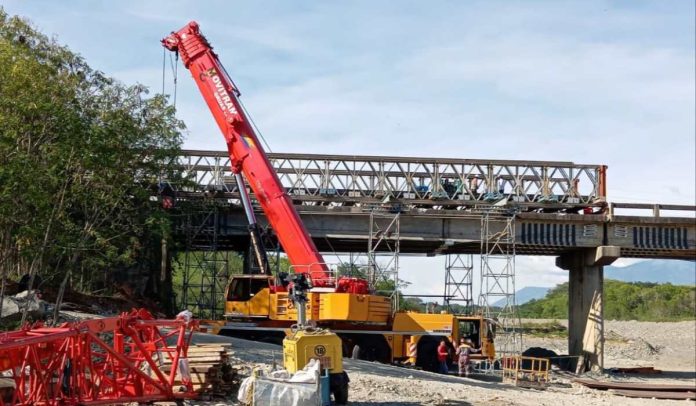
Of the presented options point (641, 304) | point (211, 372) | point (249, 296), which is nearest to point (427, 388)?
point (211, 372)

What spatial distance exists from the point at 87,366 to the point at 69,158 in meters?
11.5

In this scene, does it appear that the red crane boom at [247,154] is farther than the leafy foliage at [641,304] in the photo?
No

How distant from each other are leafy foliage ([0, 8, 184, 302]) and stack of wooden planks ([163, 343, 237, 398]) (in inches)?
317

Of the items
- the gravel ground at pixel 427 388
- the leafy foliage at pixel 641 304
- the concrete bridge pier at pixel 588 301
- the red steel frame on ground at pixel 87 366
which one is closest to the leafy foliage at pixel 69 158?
the gravel ground at pixel 427 388

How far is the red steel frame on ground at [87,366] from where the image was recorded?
16422 mm

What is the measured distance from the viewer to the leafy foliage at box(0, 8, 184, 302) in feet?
84.7

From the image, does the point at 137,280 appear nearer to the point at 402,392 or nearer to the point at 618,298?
the point at 402,392

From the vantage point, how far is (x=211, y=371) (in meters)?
19.9

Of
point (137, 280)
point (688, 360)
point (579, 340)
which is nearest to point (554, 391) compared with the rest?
point (579, 340)

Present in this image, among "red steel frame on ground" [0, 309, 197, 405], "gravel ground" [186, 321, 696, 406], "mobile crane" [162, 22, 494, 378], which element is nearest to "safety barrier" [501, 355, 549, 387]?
"gravel ground" [186, 321, 696, 406]

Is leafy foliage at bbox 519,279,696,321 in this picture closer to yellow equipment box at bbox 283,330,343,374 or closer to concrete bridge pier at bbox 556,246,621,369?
concrete bridge pier at bbox 556,246,621,369

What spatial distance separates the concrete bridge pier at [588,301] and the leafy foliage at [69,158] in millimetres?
19212

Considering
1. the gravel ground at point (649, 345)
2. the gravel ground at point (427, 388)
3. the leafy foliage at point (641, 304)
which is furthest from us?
the leafy foliage at point (641, 304)

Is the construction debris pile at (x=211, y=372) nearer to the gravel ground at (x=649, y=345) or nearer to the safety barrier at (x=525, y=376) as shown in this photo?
the safety barrier at (x=525, y=376)
